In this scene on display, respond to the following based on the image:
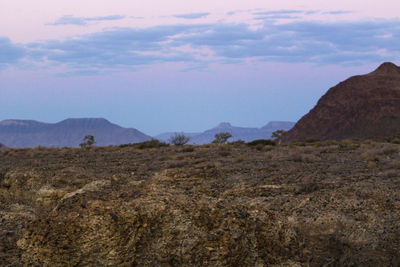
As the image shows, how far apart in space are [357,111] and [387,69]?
16.8m

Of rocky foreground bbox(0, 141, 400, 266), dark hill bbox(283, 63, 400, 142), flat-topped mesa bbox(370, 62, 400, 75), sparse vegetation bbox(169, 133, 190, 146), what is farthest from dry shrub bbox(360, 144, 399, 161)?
flat-topped mesa bbox(370, 62, 400, 75)

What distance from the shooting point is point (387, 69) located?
8862 centimetres

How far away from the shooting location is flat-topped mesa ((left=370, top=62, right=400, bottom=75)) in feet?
287

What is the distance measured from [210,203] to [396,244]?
11.3 ft

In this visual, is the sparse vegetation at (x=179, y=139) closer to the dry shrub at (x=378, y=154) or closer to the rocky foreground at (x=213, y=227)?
the dry shrub at (x=378, y=154)

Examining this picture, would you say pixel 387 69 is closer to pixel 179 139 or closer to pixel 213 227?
pixel 179 139

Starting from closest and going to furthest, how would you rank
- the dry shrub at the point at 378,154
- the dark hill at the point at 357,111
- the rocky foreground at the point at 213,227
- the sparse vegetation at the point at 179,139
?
the rocky foreground at the point at 213,227
the dry shrub at the point at 378,154
the sparse vegetation at the point at 179,139
the dark hill at the point at 357,111

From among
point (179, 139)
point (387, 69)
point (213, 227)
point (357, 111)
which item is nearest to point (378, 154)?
point (213, 227)

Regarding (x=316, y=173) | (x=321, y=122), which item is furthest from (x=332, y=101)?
(x=316, y=173)

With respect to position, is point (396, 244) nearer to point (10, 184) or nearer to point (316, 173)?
point (316, 173)

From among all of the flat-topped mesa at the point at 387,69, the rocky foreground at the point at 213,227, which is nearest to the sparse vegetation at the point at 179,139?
the rocky foreground at the point at 213,227

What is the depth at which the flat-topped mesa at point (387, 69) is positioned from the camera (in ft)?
287

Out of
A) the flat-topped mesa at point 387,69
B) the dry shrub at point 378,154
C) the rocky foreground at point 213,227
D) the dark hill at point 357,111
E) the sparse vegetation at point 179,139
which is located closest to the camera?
the rocky foreground at point 213,227

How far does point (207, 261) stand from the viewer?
211 inches
